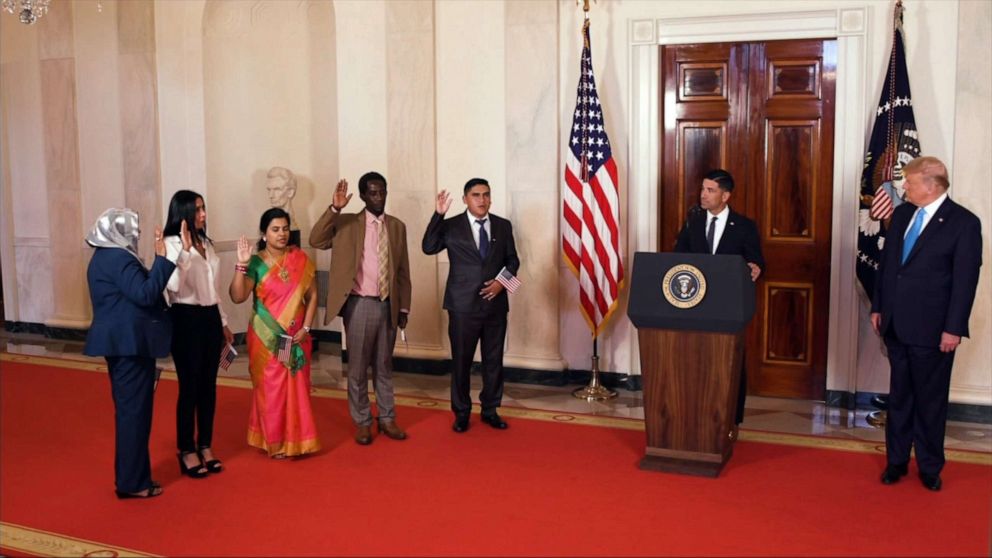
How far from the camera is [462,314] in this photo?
21.1 ft

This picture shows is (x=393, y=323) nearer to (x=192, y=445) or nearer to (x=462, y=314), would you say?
(x=462, y=314)

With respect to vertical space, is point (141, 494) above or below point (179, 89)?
below

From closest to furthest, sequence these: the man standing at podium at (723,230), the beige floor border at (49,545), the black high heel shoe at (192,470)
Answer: the beige floor border at (49,545)
the black high heel shoe at (192,470)
the man standing at podium at (723,230)

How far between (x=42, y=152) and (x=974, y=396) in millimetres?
8831

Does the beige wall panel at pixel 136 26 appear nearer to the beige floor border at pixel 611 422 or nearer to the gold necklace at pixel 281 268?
the beige floor border at pixel 611 422

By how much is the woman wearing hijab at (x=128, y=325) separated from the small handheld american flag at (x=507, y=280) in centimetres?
209

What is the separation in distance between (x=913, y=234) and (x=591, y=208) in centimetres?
270

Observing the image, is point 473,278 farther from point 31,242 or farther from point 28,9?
point 31,242

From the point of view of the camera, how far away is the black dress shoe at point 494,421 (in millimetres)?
6609

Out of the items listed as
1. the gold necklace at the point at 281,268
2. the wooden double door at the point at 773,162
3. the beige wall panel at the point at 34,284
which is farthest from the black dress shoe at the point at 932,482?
the beige wall panel at the point at 34,284

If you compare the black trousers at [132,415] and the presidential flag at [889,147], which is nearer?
the black trousers at [132,415]

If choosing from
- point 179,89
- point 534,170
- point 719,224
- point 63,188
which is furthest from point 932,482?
point 63,188

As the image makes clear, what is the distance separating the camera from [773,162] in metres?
7.38

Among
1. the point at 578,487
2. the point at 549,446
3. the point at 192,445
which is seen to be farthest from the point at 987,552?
the point at 192,445
